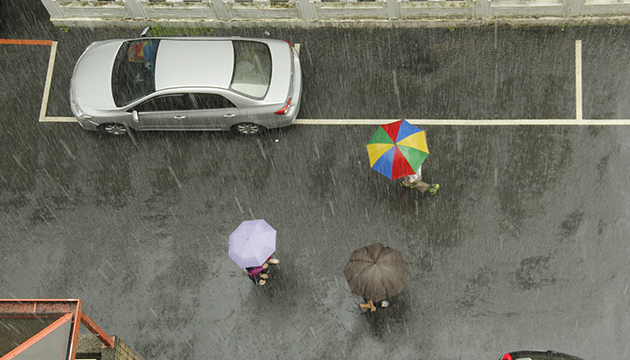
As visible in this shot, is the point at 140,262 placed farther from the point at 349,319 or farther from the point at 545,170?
the point at 545,170

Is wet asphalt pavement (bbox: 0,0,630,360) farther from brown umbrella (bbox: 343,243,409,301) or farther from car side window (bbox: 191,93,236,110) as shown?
brown umbrella (bbox: 343,243,409,301)

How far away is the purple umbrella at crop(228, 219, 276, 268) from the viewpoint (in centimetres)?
1022

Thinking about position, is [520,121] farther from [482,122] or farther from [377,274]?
[377,274]

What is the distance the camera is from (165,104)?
1215cm

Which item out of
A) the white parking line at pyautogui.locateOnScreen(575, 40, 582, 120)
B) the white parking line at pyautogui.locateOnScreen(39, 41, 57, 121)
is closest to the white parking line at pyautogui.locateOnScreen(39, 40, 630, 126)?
the white parking line at pyautogui.locateOnScreen(575, 40, 582, 120)

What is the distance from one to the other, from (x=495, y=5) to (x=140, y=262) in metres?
9.42

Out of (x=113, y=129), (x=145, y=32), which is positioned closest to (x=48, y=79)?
(x=113, y=129)

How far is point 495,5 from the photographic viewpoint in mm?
13055

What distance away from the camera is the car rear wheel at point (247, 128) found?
12625mm

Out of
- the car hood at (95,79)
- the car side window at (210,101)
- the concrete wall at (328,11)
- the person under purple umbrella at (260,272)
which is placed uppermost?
the concrete wall at (328,11)

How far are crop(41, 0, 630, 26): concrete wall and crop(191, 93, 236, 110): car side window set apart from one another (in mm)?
2879

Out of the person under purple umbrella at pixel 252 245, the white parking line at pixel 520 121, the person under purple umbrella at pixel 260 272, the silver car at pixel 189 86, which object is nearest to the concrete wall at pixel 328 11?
the white parking line at pixel 520 121

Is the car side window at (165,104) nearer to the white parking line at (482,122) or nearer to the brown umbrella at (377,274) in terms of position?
the white parking line at (482,122)

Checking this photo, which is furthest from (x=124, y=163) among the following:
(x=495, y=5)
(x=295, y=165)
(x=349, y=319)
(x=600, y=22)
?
(x=600, y=22)
